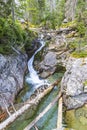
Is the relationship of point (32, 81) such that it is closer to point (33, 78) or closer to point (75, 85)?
point (33, 78)

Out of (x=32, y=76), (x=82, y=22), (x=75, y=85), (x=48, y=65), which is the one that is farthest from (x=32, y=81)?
(x=82, y=22)

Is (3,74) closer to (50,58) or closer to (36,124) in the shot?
(36,124)

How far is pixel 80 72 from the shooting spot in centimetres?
1725

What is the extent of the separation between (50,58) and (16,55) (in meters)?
→ 5.32

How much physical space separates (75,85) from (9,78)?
6127 millimetres

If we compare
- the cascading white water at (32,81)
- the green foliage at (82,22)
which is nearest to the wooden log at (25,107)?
the cascading white water at (32,81)

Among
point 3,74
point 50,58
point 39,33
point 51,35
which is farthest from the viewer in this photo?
point 39,33

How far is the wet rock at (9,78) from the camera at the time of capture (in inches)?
654

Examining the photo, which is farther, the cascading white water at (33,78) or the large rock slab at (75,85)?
the cascading white water at (33,78)

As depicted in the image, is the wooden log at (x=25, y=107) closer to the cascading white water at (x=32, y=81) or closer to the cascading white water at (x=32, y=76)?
the cascading white water at (x=32, y=81)

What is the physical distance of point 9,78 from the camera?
18.6 m

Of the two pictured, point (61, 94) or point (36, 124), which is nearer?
point (36, 124)

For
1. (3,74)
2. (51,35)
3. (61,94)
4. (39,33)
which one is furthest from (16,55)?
(39,33)

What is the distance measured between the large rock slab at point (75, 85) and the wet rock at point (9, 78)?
4.48 meters
